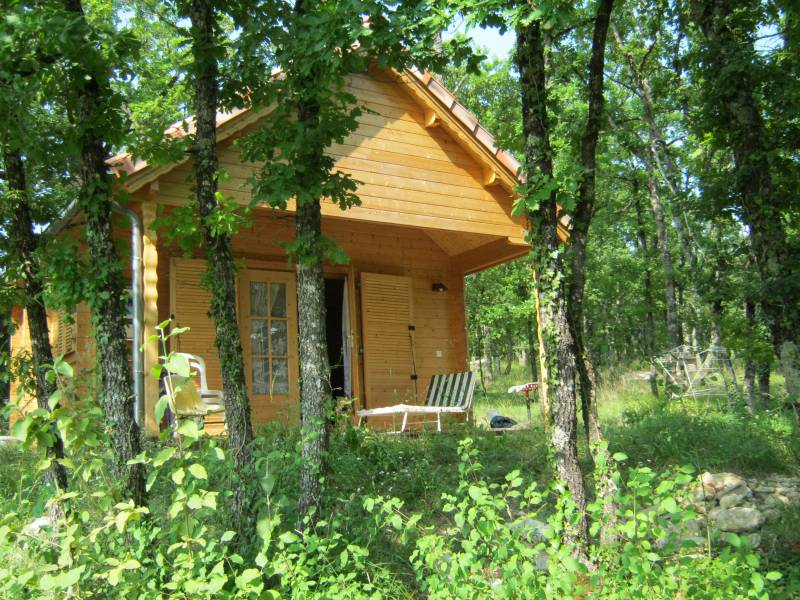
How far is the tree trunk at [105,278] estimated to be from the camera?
4172 mm

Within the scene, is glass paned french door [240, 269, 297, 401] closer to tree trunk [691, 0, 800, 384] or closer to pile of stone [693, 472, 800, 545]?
pile of stone [693, 472, 800, 545]

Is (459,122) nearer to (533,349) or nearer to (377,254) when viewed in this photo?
(377,254)

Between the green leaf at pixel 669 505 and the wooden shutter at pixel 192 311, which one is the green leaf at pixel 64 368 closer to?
the green leaf at pixel 669 505

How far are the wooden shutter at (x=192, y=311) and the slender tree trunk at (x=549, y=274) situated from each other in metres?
5.20

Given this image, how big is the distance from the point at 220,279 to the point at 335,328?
879 cm

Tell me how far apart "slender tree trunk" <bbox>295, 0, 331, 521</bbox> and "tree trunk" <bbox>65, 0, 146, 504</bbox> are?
958 millimetres

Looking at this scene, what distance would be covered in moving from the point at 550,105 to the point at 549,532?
284cm

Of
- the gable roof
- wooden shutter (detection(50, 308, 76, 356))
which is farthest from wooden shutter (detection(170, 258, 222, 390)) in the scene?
the gable roof

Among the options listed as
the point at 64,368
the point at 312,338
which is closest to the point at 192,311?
the point at 312,338

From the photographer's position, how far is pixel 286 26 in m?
4.99

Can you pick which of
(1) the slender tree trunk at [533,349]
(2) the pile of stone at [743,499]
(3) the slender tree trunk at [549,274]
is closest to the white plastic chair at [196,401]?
(3) the slender tree trunk at [549,274]

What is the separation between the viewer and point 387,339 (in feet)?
33.8

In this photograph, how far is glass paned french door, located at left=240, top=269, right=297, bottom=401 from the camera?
30.4ft

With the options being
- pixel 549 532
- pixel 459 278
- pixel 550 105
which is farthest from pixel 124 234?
pixel 549 532
